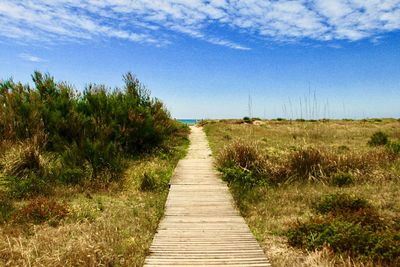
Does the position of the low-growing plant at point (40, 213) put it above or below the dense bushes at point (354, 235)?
above

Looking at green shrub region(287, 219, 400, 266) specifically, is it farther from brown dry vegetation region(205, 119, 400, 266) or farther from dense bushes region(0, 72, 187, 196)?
dense bushes region(0, 72, 187, 196)

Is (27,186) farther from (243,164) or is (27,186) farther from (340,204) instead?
(340,204)

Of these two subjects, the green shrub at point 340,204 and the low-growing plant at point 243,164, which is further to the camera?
the low-growing plant at point 243,164

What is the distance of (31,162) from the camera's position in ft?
31.8

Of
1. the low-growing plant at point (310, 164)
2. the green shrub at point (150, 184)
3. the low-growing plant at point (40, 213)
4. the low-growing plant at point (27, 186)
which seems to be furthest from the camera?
the low-growing plant at point (310, 164)

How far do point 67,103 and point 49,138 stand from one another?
196 centimetres

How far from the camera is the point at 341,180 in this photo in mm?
9242

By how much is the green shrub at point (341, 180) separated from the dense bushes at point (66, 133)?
221 inches

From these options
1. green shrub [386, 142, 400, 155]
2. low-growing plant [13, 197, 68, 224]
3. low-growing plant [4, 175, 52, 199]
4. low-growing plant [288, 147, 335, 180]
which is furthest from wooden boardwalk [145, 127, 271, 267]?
green shrub [386, 142, 400, 155]

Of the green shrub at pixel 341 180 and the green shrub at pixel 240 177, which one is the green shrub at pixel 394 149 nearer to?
the green shrub at pixel 341 180

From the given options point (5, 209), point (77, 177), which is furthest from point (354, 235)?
point (77, 177)

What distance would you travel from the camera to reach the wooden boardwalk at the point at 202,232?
463 cm

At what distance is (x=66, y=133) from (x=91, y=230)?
24.7ft

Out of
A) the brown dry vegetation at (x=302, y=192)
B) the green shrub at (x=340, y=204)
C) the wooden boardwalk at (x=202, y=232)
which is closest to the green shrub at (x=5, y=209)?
the wooden boardwalk at (x=202, y=232)
